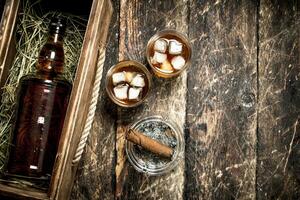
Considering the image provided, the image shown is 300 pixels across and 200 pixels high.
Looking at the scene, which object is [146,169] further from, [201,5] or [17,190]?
[201,5]

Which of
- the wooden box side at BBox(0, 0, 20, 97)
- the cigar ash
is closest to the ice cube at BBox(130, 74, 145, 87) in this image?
the cigar ash

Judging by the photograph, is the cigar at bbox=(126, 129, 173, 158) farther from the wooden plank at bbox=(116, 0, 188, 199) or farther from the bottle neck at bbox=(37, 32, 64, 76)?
the bottle neck at bbox=(37, 32, 64, 76)

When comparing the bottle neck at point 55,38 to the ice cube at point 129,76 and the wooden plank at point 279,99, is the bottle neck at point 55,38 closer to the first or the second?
the ice cube at point 129,76

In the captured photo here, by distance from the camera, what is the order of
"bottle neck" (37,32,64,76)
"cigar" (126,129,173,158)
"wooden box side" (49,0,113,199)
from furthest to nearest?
"cigar" (126,129,173,158), "bottle neck" (37,32,64,76), "wooden box side" (49,0,113,199)

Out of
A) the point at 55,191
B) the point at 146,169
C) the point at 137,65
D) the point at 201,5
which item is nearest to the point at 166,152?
the point at 146,169

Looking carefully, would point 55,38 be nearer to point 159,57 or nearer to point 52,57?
point 52,57
